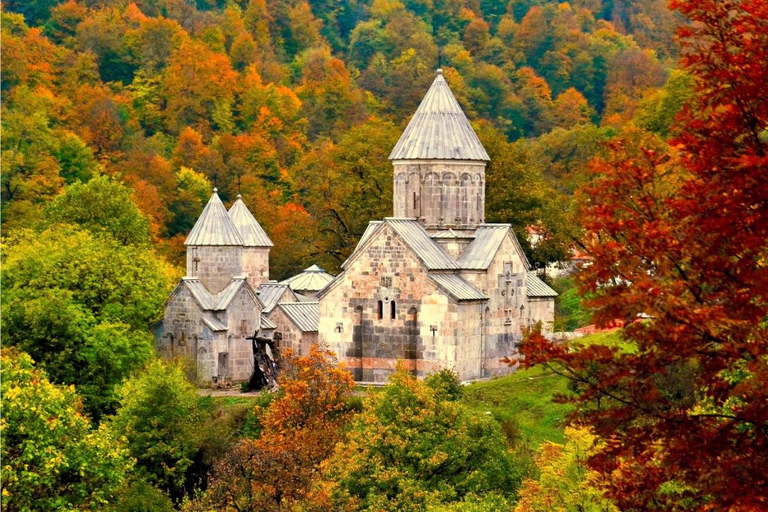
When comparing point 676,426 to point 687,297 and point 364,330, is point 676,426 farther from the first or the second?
point 364,330

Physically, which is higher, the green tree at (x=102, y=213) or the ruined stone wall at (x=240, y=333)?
the green tree at (x=102, y=213)

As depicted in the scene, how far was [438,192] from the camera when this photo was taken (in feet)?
152

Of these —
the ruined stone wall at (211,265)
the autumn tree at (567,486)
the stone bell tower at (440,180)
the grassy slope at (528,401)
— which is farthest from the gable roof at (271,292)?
the autumn tree at (567,486)

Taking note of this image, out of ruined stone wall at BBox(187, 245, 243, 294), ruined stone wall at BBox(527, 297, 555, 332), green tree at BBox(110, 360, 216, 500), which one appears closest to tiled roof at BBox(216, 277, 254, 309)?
ruined stone wall at BBox(187, 245, 243, 294)

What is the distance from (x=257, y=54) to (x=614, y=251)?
3954 inches

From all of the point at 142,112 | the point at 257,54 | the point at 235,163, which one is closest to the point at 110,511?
the point at 235,163

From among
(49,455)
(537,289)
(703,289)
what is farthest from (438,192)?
(703,289)

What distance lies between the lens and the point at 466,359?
44.3 meters

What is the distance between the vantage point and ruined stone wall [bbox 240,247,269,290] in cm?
5212

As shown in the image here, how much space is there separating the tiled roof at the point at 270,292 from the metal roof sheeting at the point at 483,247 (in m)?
7.35

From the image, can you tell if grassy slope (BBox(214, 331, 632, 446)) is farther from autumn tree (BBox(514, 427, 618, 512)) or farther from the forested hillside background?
the forested hillside background

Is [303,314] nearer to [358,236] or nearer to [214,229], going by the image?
[214,229]

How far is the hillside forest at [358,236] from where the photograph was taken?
13.8m

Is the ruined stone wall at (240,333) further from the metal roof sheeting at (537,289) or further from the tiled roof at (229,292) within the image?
the metal roof sheeting at (537,289)
